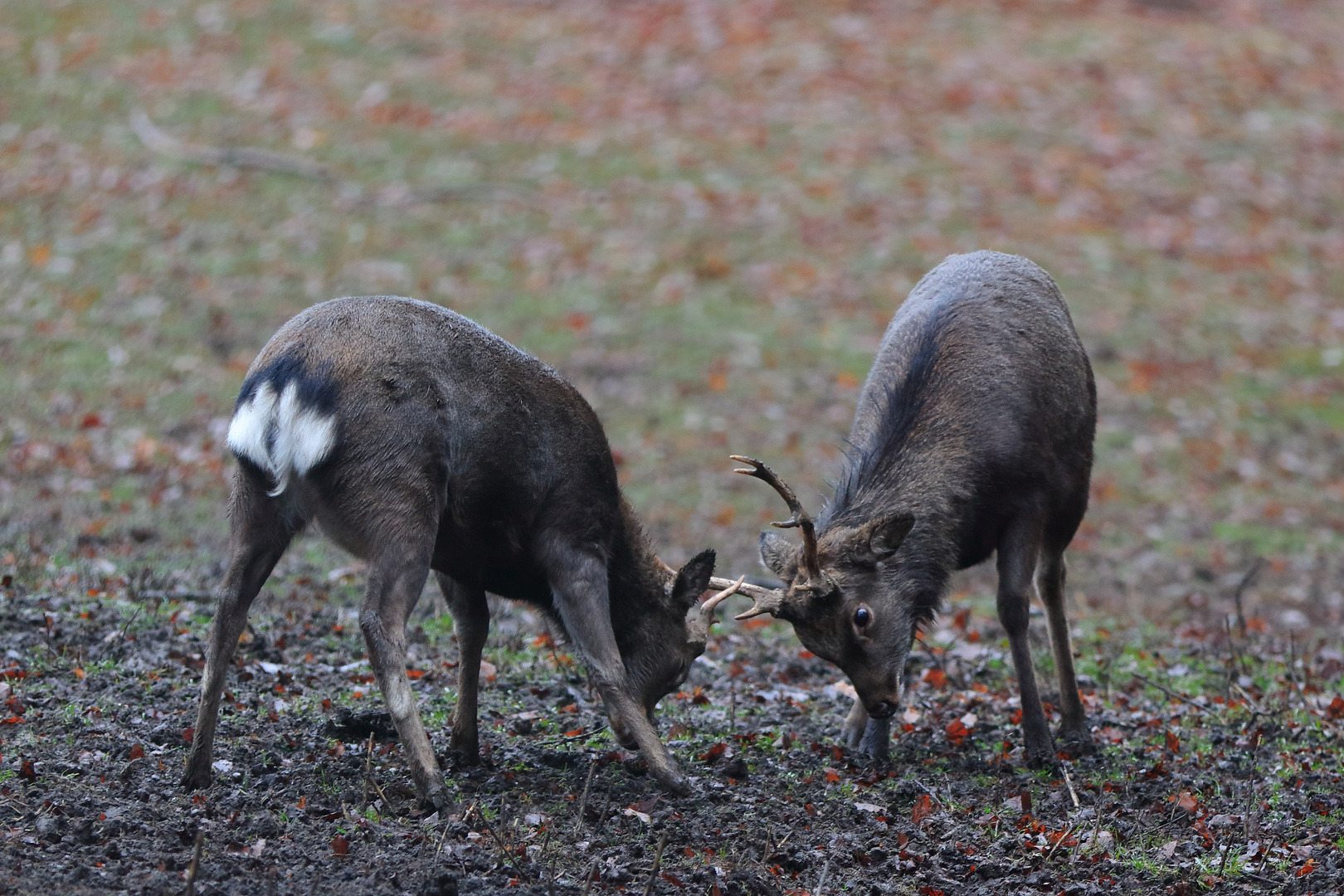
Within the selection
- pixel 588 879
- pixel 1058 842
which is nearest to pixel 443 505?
pixel 588 879

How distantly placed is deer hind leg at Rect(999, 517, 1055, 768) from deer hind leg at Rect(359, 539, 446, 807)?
2.82 m

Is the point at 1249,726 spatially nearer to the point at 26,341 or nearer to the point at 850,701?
the point at 850,701

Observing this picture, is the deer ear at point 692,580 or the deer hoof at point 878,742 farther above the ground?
the deer ear at point 692,580

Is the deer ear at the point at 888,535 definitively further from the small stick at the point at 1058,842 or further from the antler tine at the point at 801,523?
the small stick at the point at 1058,842

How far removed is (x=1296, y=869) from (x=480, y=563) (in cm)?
341

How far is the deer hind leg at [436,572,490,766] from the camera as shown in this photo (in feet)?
19.0

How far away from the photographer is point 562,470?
5.74 m

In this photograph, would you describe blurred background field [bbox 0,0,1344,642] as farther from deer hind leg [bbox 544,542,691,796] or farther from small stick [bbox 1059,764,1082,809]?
small stick [bbox 1059,764,1082,809]

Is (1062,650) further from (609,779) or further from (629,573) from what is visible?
(609,779)

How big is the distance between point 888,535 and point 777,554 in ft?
1.80

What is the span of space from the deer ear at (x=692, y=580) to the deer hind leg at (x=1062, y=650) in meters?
1.98

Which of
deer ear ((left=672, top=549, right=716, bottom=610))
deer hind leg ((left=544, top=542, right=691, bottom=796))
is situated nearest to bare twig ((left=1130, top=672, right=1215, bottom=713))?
deer ear ((left=672, top=549, right=716, bottom=610))

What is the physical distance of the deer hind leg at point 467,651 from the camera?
5.80 m

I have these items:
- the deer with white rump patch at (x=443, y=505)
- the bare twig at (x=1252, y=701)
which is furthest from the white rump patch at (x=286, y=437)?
the bare twig at (x=1252, y=701)
